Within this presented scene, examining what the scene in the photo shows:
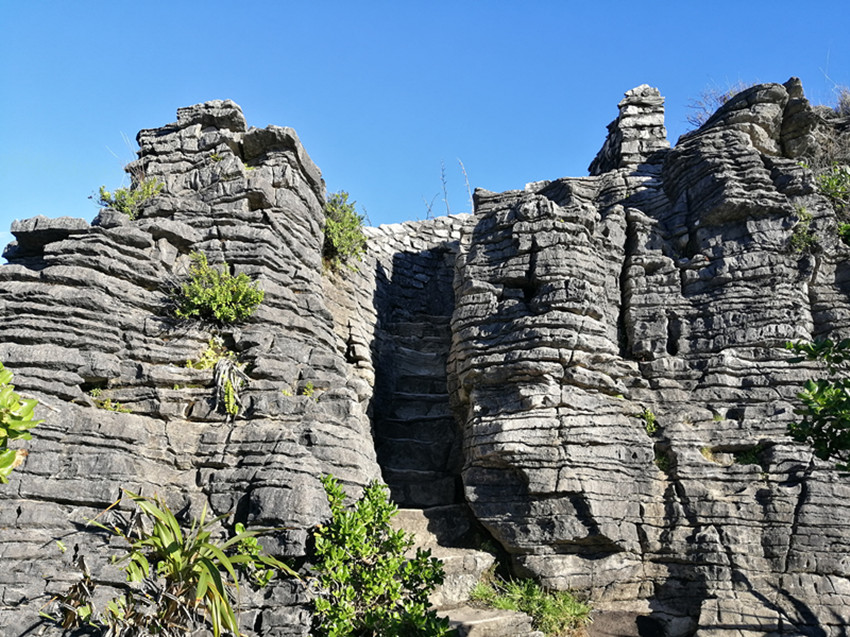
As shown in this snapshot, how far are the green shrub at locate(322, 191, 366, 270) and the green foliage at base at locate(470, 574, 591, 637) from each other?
6.98 meters

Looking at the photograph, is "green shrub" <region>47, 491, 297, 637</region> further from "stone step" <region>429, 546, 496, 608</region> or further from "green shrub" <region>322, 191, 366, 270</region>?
"green shrub" <region>322, 191, 366, 270</region>

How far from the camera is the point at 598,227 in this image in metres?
13.4

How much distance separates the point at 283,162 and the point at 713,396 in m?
8.58

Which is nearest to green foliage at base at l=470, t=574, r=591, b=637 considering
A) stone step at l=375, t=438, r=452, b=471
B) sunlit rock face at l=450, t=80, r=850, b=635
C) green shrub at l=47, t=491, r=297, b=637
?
sunlit rock face at l=450, t=80, r=850, b=635

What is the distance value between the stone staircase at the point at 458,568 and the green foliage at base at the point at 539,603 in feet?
0.52

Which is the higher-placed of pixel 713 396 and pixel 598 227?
pixel 598 227

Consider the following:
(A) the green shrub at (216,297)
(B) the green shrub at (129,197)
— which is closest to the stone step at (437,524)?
(A) the green shrub at (216,297)

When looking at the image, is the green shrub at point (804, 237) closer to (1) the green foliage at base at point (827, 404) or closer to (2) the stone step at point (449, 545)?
(1) the green foliage at base at point (827, 404)

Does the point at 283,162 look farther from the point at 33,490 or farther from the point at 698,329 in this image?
the point at 698,329

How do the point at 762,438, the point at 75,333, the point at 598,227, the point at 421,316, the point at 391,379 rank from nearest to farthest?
A: the point at 75,333 < the point at 762,438 < the point at 598,227 < the point at 391,379 < the point at 421,316

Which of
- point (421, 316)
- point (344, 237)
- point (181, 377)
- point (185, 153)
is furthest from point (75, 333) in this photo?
point (421, 316)

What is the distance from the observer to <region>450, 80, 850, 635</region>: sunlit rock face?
33.2 ft

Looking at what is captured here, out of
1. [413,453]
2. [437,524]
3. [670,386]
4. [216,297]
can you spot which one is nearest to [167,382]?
[216,297]

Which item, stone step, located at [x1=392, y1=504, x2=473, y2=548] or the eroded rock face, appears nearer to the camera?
the eroded rock face
